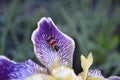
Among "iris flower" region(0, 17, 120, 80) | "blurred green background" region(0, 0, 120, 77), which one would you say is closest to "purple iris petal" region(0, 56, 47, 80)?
"iris flower" region(0, 17, 120, 80)

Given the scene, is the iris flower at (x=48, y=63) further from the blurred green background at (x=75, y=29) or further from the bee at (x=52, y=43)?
the blurred green background at (x=75, y=29)

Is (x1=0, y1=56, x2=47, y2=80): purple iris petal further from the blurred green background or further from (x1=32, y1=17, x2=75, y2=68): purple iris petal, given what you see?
the blurred green background

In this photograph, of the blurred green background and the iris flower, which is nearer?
the iris flower

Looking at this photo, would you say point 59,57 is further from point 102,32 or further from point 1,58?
point 102,32

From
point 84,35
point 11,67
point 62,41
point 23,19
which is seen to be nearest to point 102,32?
point 84,35

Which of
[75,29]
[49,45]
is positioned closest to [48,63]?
[49,45]

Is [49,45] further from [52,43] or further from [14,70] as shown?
[14,70]
